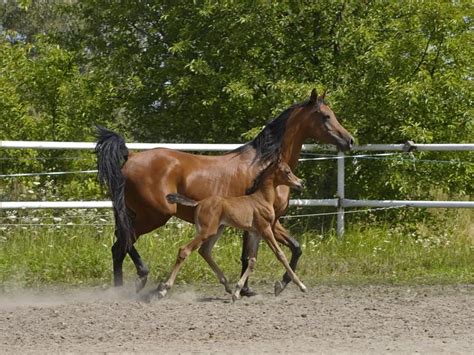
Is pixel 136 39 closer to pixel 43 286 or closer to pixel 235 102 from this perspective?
pixel 235 102

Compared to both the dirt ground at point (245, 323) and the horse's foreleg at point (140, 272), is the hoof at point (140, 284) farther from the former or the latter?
the dirt ground at point (245, 323)

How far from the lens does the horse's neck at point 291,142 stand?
983cm

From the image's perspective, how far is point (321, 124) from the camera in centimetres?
997

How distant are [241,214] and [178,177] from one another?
0.97 metres

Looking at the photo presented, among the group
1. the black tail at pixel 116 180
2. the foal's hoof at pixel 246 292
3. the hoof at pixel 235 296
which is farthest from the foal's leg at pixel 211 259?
the black tail at pixel 116 180

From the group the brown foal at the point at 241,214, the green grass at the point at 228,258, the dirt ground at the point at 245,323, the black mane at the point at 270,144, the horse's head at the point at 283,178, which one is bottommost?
the green grass at the point at 228,258

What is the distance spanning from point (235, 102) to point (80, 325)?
643 centimetres

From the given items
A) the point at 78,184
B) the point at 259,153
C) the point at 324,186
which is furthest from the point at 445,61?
the point at 78,184

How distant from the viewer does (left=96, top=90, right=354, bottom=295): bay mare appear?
9500mm

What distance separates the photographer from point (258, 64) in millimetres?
13484

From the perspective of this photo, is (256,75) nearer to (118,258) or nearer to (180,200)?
(118,258)

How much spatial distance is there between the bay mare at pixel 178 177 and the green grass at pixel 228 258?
1.16 m

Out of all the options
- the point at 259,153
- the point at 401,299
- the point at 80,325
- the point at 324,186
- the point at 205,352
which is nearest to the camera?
the point at 205,352

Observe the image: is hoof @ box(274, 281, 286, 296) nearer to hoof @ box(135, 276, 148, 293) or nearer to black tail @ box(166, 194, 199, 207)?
black tail @ box(166, 194, 199, 207)
